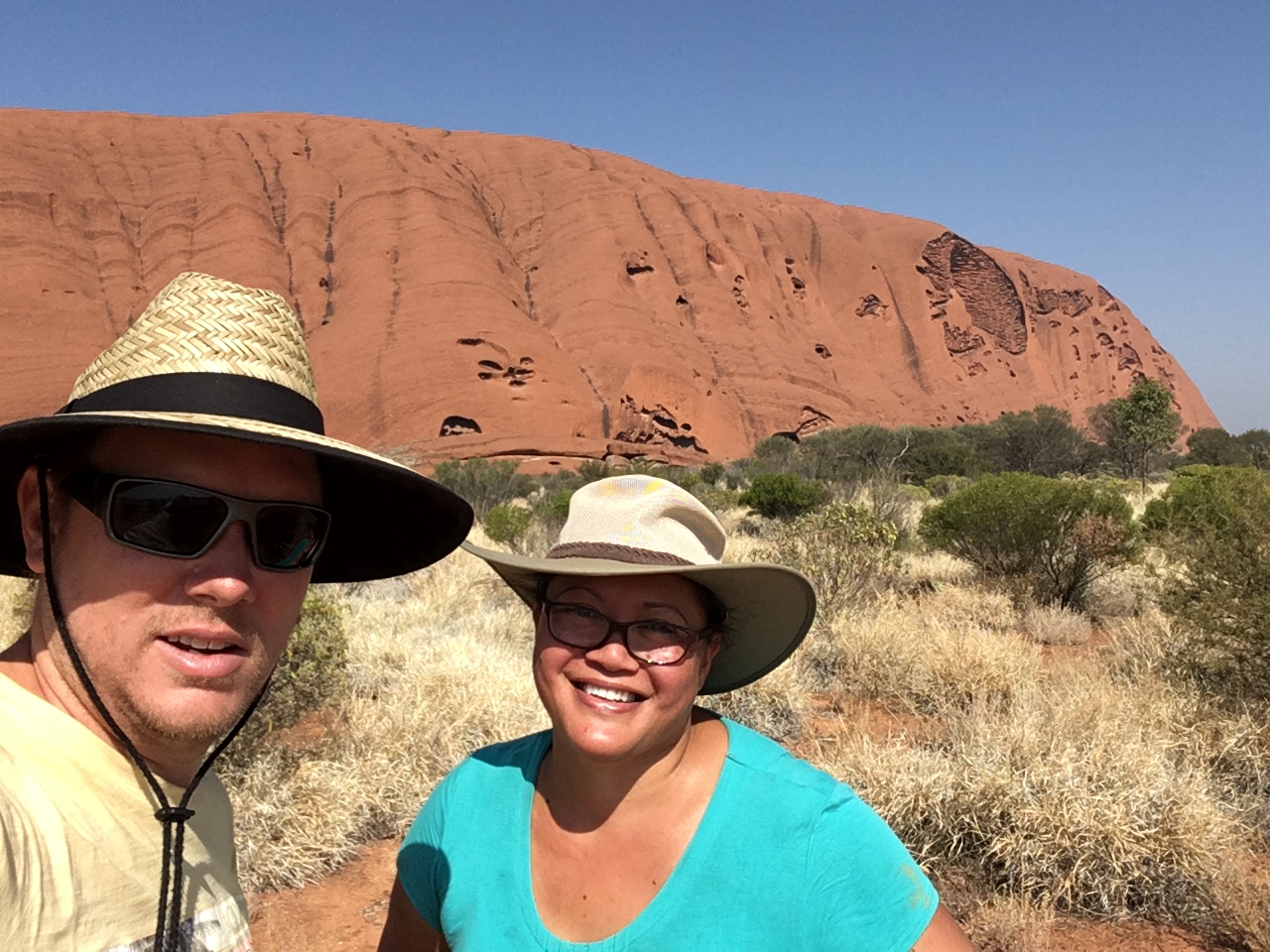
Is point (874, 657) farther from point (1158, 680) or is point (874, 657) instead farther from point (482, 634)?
point (482, 634)

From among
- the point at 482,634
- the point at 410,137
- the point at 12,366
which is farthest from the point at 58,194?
the point at 482,634

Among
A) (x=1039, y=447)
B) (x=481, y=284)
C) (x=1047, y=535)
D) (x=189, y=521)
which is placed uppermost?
(x=481, y=284)

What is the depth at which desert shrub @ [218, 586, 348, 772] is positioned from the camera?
4.93 metres

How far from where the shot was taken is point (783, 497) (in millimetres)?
15523

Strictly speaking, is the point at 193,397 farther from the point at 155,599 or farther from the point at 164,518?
the point at 155,599

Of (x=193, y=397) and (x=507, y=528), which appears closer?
(x=193, y=397)

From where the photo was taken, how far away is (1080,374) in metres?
81.0

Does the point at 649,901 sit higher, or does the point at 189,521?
the point at 189,521

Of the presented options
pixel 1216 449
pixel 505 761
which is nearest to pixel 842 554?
pixel 505 761

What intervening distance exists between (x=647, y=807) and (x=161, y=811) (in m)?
0.89

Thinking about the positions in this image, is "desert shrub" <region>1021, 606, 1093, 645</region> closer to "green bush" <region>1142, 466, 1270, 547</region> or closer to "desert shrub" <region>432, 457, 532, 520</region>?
"green bush" <region>1142, 466, 1270, 547</region>

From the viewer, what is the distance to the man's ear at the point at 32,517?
1303 millimetres

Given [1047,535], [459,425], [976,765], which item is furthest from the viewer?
[459,425]

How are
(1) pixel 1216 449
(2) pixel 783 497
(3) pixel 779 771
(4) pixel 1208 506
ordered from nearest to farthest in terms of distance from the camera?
(3) pixel 779 771 → (4) pixel 1208 506 → (2) pixel 783 497 → (1) pixel 1216 449
